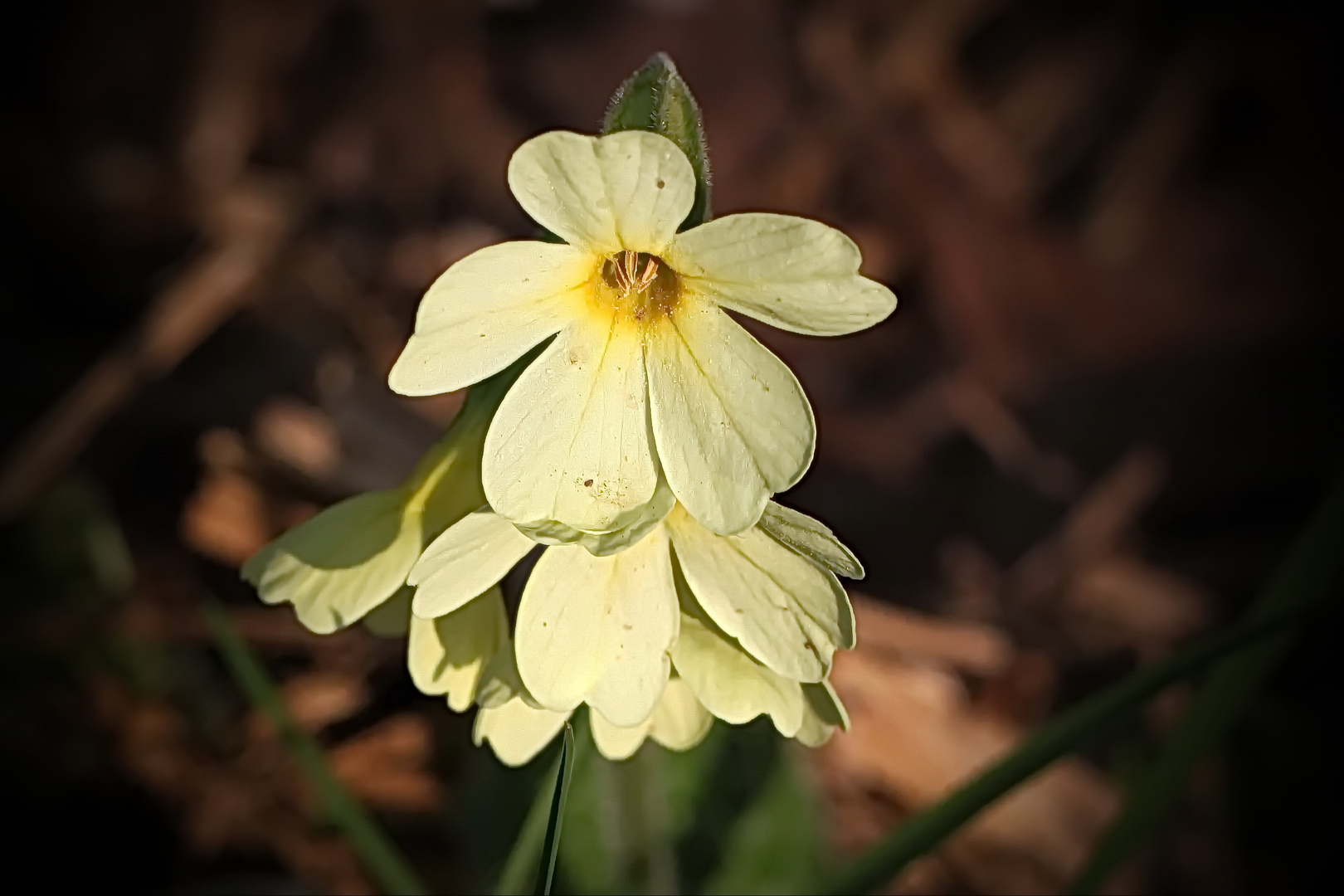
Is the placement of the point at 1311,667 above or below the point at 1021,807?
above

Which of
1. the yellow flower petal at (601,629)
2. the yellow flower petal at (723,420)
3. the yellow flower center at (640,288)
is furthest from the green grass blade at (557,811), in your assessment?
the yellow flower center at (640,288)

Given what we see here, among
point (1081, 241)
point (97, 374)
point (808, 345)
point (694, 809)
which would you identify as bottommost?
point (694, 809)

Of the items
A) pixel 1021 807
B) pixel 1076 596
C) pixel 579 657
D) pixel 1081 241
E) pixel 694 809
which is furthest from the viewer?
pixel 1081 241

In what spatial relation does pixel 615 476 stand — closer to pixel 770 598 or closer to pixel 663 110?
pixel 770 598

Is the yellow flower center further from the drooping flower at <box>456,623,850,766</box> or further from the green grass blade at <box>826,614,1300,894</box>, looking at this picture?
the green grass blade at <box>826,614,1300,894</box>

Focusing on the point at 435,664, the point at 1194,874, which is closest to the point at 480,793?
the point at 435,664

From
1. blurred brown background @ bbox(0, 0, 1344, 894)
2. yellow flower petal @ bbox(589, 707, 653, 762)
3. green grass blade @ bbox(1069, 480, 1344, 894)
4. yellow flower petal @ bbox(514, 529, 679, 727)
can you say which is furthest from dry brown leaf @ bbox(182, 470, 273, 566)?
green grass blade @ bbox(1069, 480, 1344, 894)

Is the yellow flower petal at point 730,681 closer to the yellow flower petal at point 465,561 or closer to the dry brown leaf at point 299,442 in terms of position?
the yellow flower petal at point 465,561

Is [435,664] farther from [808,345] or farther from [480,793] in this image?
[808,345]
